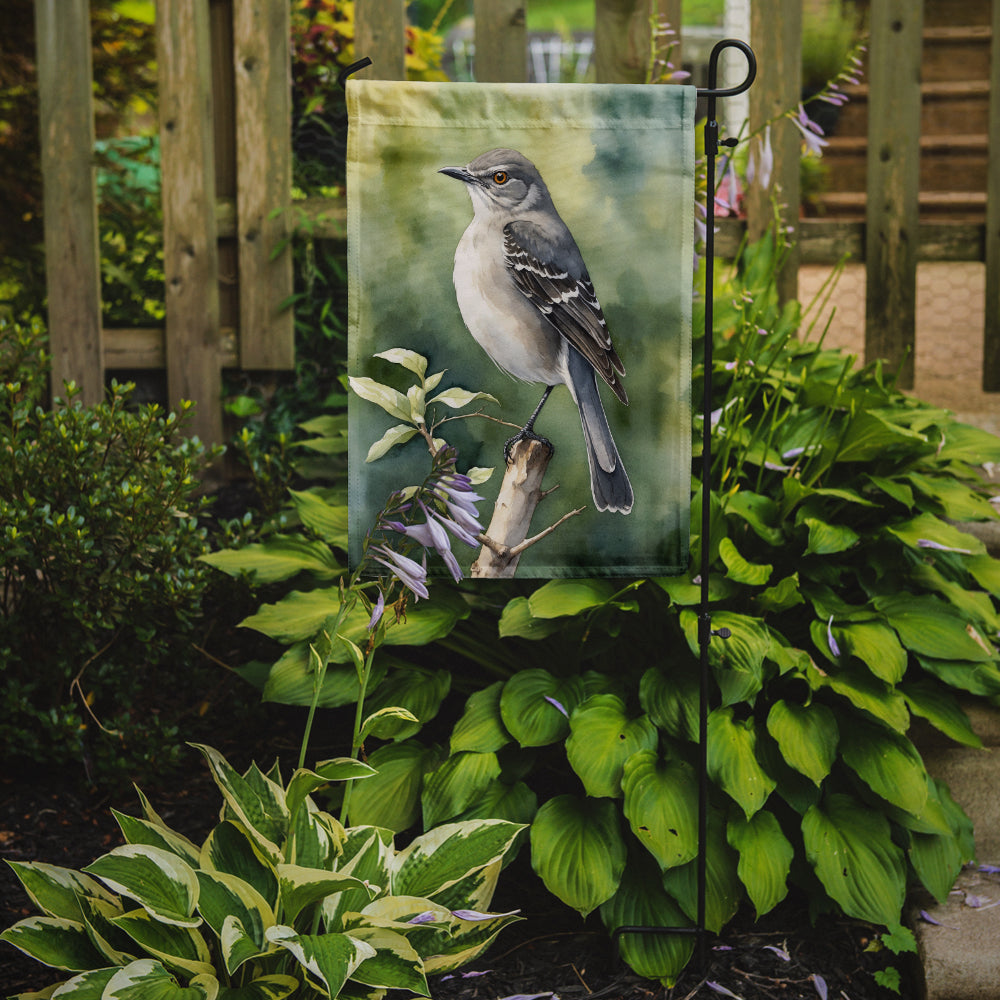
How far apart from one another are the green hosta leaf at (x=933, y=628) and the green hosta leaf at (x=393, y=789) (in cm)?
100

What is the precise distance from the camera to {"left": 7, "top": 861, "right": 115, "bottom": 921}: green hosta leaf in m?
1.60

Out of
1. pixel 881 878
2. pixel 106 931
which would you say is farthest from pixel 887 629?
pixel 106 931

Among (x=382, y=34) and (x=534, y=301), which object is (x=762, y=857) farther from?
(x=382, y=34)

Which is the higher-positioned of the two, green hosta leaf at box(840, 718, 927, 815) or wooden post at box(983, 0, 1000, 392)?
wooden post at box(983, 0, 1000, 392)


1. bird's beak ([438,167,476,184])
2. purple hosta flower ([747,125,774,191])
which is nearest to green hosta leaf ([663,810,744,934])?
bird's beak ([438,167,476,184])

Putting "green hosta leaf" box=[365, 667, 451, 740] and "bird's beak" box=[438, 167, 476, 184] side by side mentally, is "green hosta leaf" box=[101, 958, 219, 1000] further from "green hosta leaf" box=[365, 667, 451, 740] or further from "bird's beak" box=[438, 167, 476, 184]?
"bird's beak" box=[438, 167, 476, 184]

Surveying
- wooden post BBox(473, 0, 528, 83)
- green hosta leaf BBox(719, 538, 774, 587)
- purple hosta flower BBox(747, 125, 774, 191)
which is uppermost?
wooden post BBox(473, 0, 528, 83)

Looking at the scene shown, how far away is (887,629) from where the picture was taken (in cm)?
209

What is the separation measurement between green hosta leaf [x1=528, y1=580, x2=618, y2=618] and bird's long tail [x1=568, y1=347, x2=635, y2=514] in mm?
244

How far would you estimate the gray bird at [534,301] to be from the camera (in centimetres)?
183

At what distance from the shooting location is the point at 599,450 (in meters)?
1.90

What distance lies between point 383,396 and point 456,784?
0.74 m

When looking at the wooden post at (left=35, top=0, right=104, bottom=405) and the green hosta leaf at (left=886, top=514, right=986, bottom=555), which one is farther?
the wooden post at (left=35, top=0, right=104, bottom=405)

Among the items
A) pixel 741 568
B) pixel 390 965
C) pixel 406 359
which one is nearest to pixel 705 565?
pixel 741 568
